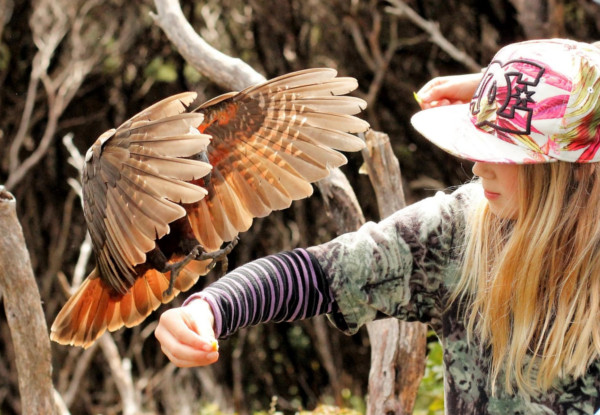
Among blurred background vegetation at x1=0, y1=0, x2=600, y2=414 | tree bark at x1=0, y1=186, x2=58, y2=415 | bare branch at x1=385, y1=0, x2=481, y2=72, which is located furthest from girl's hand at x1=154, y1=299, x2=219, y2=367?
blurred background vegetation at x1=0, y1=0, x2=600, y2=414

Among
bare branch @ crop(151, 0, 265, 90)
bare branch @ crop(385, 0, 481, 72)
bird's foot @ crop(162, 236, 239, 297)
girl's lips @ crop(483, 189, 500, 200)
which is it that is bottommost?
bare branch @ crop(385, 0, 481, 72)

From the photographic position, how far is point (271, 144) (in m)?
1.43

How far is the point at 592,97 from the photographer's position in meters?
0.96

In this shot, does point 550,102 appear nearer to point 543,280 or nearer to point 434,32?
point 543,280

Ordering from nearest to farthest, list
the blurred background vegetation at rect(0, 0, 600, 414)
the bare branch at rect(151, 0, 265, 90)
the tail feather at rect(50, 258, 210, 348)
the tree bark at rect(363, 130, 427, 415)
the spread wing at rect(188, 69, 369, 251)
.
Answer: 1. the spread wing at rect(188, 69, 369, 251)
2. the tail feather at rect(50, 258, 210, 348)
3. the tree bark at rect(363, 130, 427, 415)
4. the bare branch at rect(151, 0, 265, 90)
5. the blurred background vegetation at rect(0, 0, 600, 414)

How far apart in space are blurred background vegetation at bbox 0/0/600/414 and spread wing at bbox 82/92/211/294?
2282 millimetres

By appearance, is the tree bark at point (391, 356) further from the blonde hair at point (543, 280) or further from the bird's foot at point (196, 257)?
the blonde hair at point (543, 280)

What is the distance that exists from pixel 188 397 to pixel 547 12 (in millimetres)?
2421

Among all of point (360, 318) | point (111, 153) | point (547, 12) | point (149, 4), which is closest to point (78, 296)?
point (111, 153)

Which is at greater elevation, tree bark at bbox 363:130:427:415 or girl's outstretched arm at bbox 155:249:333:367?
girl's outstretched arm at bbox 155:249:333:367

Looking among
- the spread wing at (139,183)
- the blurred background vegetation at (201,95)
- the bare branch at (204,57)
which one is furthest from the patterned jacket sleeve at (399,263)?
the blurred background vegetation at (201,95)

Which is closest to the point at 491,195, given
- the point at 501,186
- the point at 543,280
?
the point at 501,186

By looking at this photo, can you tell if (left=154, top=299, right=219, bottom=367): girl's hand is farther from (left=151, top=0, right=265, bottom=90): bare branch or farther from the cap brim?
(left=151, top=0, right=265, bottom=90): bare branch

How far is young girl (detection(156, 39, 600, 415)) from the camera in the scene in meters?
0.98
